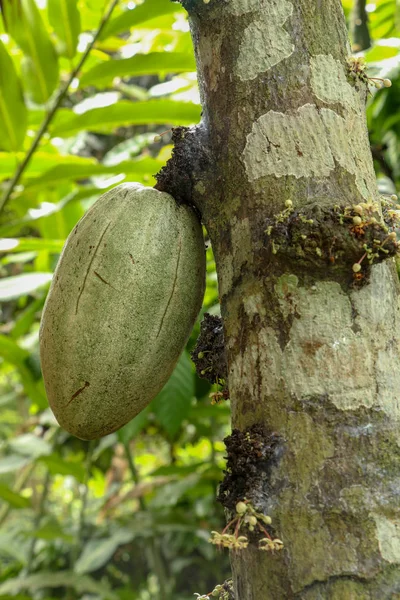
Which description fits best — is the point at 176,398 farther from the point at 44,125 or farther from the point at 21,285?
the point at 44,125

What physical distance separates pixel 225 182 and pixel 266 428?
384mm

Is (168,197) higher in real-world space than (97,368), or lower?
higher

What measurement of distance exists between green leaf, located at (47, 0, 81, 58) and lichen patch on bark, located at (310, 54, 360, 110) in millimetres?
1486

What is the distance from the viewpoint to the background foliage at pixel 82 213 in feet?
7.38

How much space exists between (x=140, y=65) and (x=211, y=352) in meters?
1.45

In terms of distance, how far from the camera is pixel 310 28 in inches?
40.0

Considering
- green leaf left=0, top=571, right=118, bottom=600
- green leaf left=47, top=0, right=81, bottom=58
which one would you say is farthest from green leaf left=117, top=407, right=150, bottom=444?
green leaf left=47, top=0, right=81, bottom=58

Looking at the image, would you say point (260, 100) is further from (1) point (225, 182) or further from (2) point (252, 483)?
(2) point (252, 483)

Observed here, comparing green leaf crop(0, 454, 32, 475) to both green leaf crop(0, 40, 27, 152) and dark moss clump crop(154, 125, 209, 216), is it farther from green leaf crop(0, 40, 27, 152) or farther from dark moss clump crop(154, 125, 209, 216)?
dark moss clump crop(154, 125, 209, 216)

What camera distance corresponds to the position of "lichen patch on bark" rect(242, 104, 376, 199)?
94 cm

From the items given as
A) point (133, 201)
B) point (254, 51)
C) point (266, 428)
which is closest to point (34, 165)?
point (133, 201)

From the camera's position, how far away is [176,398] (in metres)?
2.31

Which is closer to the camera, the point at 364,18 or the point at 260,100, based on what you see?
the point at 260,100

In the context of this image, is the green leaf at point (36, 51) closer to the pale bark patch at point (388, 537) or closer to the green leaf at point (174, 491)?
the green leaf at point (174, 491)
